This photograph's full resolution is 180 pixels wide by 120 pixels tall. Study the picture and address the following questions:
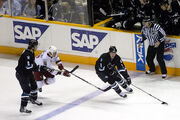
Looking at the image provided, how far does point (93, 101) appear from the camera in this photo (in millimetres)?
8922

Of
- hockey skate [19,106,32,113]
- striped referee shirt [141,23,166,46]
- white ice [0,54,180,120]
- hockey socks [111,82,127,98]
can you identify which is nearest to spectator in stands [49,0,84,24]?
white ice [0,54,180,120]

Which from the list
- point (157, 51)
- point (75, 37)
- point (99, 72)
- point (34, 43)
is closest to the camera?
point (34, 43)

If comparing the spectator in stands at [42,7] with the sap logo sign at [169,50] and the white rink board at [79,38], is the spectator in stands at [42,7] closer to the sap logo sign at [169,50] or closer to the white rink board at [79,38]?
the white rink board at [79,38]

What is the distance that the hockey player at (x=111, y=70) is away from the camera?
8.69 meters

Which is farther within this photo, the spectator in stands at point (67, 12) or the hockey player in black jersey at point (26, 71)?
the spectator in stands at point (67, 12)

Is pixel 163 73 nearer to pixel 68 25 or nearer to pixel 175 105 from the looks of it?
pixel 175 105

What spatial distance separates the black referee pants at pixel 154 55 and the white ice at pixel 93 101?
0.22 metres

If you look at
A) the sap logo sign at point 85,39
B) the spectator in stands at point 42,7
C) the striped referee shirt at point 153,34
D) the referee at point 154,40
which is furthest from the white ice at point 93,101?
the spectator in stands at point 42,7

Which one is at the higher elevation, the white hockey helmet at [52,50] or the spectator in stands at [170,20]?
the spectator in stands at [170,20]

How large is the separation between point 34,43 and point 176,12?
3258 mm

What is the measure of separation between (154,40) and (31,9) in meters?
3.20

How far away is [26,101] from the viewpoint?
27.3 ft

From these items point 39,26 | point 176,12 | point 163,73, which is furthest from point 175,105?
point 39,26

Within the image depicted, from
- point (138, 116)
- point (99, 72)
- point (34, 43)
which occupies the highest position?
point (34, 43)
